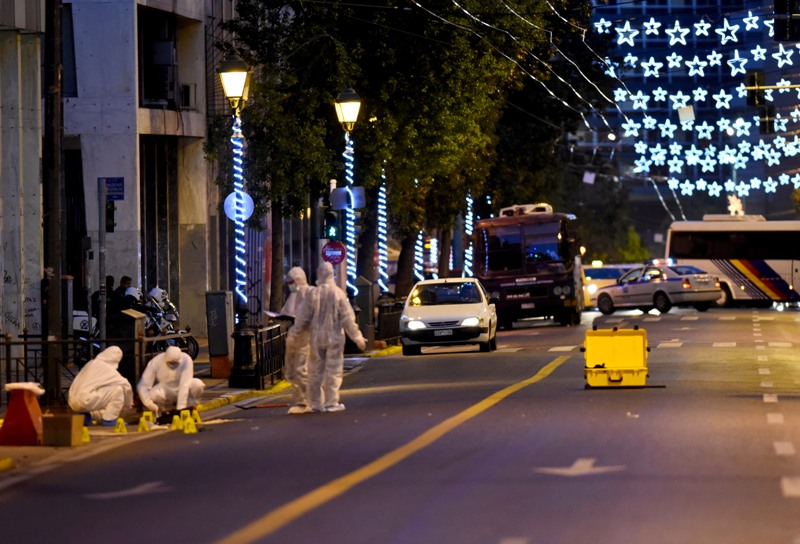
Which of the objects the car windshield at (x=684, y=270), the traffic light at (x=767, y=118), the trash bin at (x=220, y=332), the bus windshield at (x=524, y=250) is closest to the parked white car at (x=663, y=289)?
the car windshield at (x=684, y=270)

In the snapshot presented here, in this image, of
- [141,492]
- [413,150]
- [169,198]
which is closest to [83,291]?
[169,198]

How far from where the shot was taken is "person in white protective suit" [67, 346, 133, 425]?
63.9 ft

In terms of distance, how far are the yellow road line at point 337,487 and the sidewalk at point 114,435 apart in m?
2.98

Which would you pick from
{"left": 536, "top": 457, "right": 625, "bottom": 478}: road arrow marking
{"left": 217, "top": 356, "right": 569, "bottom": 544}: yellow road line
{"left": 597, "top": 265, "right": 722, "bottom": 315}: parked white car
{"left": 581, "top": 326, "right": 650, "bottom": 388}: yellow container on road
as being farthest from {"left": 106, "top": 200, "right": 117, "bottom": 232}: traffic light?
{"left": 597, "top": 265, "right": 722, "bottom": 315}: parked white car

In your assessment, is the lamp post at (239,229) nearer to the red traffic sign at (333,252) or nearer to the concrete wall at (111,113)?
the red traffic sign at (333,252)

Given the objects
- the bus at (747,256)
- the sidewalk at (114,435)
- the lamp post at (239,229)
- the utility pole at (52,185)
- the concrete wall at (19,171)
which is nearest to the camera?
the sidewalk at (114,435)

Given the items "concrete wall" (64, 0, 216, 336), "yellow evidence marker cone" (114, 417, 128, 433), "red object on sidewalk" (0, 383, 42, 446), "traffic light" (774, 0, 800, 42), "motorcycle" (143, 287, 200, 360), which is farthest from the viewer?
"concrete wall" (64, 0, 216, 336)

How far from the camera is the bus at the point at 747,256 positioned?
63.2 meters

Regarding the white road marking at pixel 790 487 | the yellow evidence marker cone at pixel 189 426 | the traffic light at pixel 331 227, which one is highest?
the traffic light at pixel 331 227

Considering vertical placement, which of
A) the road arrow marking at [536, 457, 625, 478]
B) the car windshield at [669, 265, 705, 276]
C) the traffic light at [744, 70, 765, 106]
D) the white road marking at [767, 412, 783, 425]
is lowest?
the white road marking at [767, 412, 783, 425]

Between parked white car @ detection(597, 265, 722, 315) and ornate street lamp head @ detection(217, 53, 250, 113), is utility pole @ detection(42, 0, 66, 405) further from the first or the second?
parked white car @ detection(597, 265, 722, 315)

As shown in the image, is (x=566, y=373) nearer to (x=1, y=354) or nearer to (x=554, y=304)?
(x=1, y=354)

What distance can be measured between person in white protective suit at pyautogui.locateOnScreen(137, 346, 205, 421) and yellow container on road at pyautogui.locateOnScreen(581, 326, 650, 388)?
5.33 metres

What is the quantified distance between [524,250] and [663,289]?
926 cm
